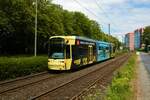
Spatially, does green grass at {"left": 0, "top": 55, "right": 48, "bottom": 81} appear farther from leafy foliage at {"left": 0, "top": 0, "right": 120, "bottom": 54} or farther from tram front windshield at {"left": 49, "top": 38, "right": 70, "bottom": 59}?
leafy foliage at {"left": 0, "top": 0, "right": 120, "bottom": 54}

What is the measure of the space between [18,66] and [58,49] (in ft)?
15.2

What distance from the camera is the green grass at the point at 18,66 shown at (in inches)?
949

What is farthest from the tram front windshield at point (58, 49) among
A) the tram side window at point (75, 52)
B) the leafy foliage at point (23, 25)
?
the leafy foliage at point (23, 25)

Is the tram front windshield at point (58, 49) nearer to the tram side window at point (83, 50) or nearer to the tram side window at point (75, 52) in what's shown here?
the tram side window at point (75, 52)

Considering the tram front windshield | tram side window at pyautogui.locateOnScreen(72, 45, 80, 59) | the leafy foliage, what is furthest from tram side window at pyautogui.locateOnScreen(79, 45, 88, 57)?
the leafy foliage

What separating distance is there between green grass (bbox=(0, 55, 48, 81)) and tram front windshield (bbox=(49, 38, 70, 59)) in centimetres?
161

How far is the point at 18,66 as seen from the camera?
2594 cm

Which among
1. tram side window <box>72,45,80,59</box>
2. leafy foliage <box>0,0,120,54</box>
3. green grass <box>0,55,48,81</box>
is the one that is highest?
leafy foliage <box>0,0,120,54</box>

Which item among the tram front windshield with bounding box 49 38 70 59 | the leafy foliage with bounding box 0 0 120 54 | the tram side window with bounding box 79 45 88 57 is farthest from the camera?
the leafy foliage with bounding box 0 0 120 54

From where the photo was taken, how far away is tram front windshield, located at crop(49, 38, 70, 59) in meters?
29.4

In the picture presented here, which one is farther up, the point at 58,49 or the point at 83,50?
the point at 58,49

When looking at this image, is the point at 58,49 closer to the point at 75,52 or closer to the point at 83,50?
the point at 75,52

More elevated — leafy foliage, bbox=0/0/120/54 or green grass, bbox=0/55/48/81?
leafy foliage, bbox=0/0/120/54

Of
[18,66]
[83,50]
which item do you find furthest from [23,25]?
[18,66]
